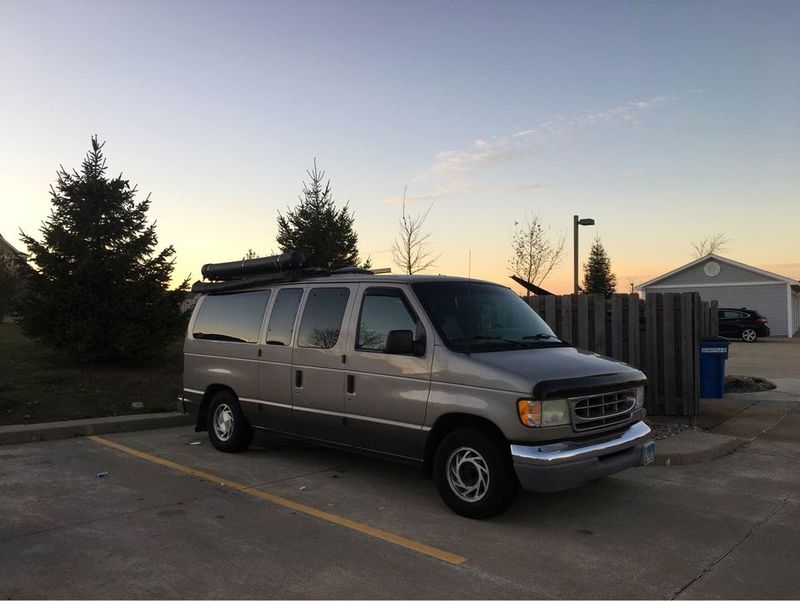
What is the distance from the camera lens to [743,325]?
1275 inches

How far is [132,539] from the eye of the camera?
4.70m

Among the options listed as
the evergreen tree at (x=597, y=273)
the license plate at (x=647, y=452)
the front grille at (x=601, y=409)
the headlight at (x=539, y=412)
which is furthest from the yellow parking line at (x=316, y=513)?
the evergreen tree at (x=597, y=273)

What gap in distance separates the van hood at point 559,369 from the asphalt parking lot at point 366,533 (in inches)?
45.3

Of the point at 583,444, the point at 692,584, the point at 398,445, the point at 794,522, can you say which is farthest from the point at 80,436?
the point at 794,522

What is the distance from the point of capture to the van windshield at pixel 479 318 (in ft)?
18.3

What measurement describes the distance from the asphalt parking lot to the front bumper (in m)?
0.44

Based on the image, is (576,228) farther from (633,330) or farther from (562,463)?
(562,463)

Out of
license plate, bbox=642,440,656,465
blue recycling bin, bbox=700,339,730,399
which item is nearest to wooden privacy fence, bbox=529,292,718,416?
blue recycling bin, bbox=700,339,730,399

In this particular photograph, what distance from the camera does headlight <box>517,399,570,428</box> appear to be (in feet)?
15.7

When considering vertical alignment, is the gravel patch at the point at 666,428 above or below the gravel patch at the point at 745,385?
below

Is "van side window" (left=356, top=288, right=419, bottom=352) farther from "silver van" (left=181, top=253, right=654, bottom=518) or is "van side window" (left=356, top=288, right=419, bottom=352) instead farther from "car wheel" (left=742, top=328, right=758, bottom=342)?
"car wheel" (left=742, top=328, right=758, bottom=342)

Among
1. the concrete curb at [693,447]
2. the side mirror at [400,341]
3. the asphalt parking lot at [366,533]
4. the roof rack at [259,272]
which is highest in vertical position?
the roof rack at [259,272]

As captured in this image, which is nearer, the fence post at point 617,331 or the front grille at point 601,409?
the front grille at point 601,409

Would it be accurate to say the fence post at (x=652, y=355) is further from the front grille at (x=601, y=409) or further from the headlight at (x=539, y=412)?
the headlight at (x=539, y=412)
